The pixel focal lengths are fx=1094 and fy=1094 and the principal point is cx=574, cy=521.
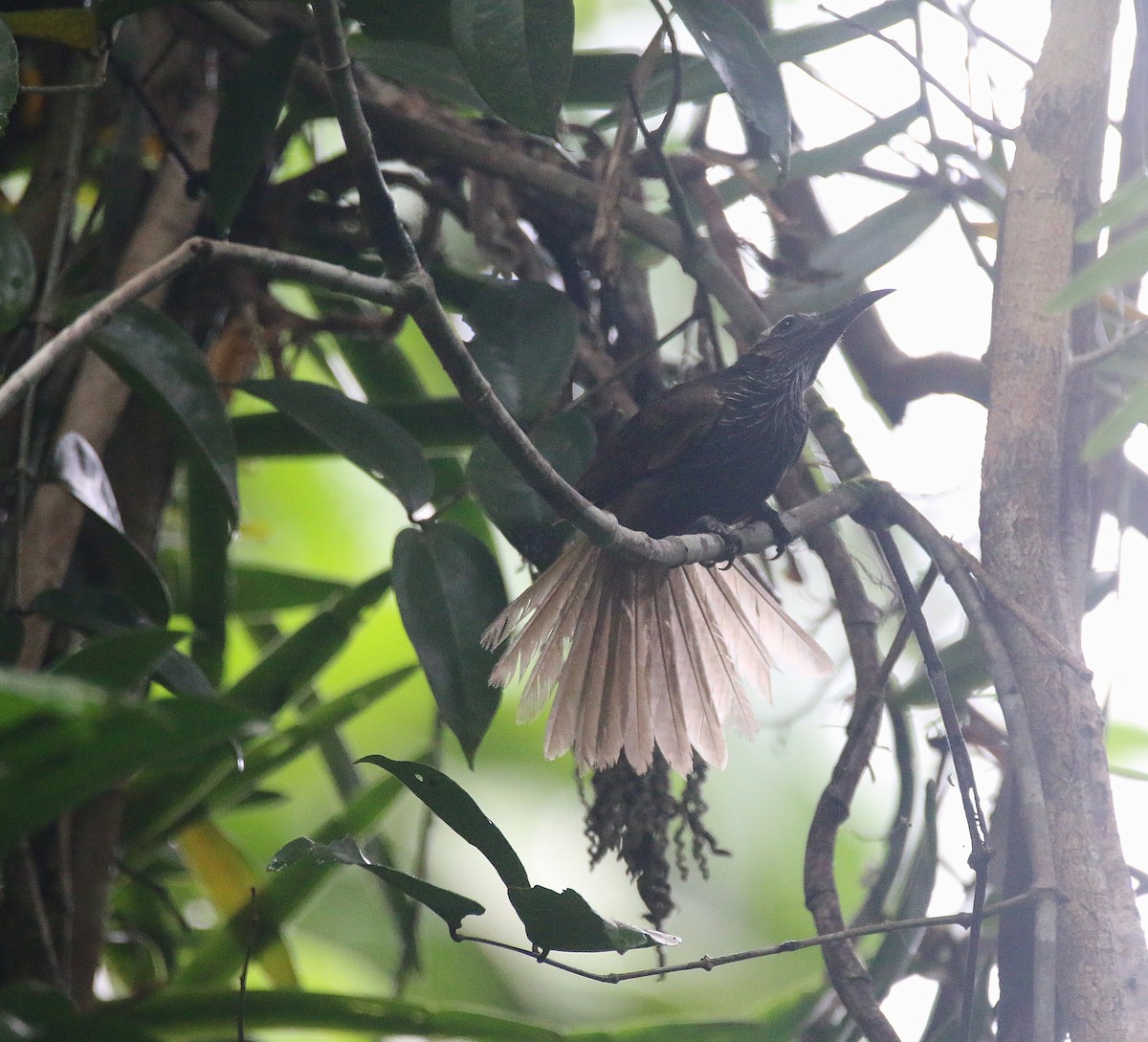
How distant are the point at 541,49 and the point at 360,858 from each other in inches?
27.7

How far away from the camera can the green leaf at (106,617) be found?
43.8 inches

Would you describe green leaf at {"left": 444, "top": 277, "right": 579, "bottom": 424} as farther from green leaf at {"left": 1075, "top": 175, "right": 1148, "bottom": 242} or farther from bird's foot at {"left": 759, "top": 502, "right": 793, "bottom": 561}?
green leaf at {"left": 1075, "top": 175, "right": 1148, "bottom": 242}

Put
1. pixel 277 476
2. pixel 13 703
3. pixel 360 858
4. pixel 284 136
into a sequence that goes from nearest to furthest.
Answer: pixel 13 703 < pixel 360 858 < pixel 284 136 < pixel 277 476

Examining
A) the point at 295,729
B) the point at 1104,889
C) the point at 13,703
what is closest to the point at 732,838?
the point at 295,729

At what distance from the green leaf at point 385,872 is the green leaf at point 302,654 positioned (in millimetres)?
582

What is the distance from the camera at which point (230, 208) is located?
1335 mm

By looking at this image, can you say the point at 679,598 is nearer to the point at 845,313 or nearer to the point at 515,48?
the point at 845,313

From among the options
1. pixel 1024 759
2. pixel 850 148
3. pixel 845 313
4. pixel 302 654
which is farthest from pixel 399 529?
pixel 1024 759

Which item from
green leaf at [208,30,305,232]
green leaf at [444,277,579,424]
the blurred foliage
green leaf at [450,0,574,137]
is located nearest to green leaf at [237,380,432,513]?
the blurred foliage

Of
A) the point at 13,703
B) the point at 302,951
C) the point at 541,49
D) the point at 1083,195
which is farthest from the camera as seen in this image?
the point at 302,951

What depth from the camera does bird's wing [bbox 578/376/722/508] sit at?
1444 millimetres

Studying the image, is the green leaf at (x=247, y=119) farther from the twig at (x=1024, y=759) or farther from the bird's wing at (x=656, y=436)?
the twig at (x=1024, y=759)

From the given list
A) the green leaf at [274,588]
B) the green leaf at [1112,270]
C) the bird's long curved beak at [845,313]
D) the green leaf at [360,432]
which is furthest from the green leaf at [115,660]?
the bird's long curved beak at [845,313]

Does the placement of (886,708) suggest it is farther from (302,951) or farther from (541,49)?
(302,951)
